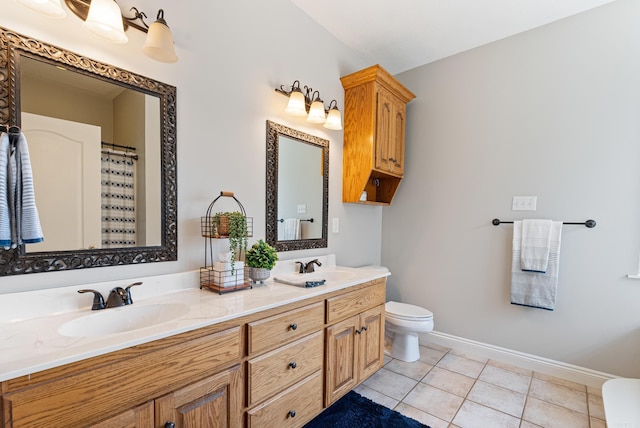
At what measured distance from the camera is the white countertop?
81cm

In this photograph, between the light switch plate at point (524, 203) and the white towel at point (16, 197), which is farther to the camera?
the light switch plate at point (524, 203)

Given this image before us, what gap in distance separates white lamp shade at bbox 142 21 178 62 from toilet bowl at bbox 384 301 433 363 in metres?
2.31

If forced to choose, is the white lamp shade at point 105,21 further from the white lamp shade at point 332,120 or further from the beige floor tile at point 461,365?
the beige floor tile at point 461,365

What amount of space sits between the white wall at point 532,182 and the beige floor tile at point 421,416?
1.10m

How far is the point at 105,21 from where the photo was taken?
3.90ft

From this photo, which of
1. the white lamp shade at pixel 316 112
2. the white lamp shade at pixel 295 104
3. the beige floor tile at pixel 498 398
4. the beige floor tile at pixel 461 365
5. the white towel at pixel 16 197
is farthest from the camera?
the beige floor tile at pixel 461 365

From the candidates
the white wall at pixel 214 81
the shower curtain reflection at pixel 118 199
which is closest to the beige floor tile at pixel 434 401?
the white wall at pixel 214 81

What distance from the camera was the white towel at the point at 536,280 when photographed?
7.29ft

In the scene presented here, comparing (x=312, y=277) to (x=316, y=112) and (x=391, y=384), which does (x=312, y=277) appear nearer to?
(x=391, y=384)

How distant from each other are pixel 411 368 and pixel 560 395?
0.97 meters

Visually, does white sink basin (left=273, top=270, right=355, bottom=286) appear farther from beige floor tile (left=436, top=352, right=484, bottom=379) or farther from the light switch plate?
the light switch plate

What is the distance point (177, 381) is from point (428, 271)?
7.90 ft

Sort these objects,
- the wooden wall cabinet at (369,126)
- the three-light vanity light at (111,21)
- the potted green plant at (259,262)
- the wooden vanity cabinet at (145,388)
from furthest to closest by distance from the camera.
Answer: the wooden wall cabinet at (369,126)
the potted green plant at (259,262)
the three-light vanity light at (111,21)
the wooden vanity cabinet at (145,388)

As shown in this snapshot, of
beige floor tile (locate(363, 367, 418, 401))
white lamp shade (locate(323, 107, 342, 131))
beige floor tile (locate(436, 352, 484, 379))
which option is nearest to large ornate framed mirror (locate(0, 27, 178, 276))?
white lamp shade (locate(323, 107, 342, 131))
